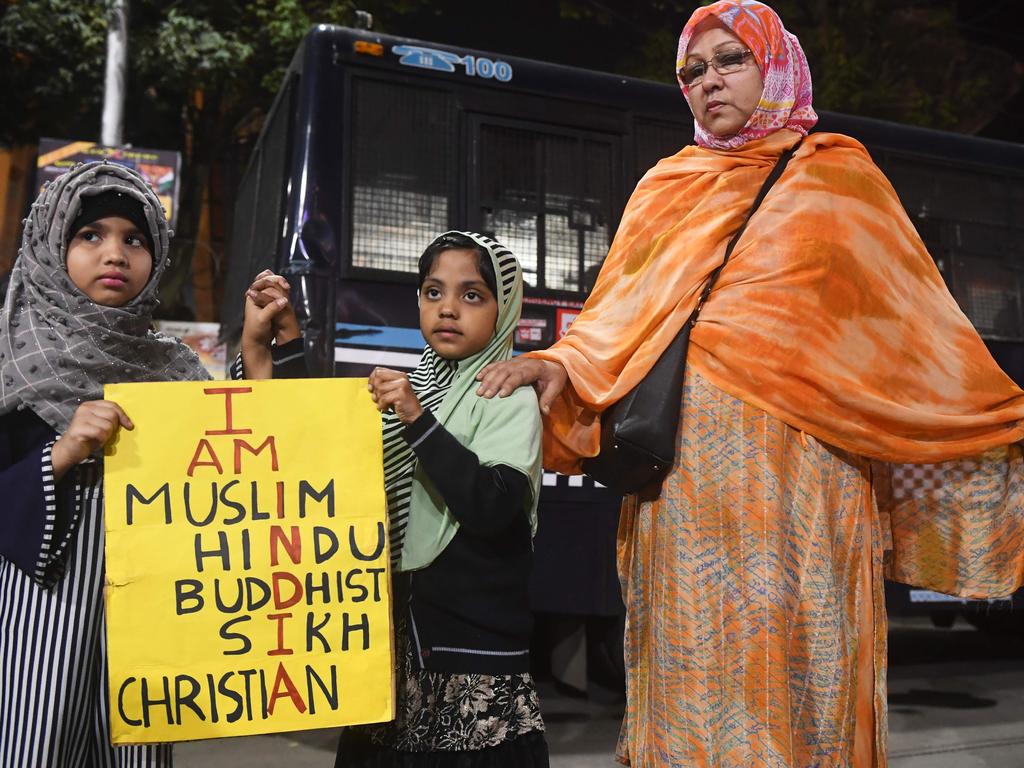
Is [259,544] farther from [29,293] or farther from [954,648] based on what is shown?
[954,648]

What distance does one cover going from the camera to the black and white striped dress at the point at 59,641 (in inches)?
70.7

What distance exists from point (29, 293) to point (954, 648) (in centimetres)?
722

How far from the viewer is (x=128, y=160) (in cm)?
986

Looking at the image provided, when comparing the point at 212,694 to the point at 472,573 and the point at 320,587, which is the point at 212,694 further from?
the point at 472,573

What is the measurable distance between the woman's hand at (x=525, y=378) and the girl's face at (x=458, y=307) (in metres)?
0.08

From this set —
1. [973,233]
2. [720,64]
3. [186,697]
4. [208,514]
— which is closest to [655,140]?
[973,233]

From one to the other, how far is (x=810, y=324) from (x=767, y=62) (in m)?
0.60

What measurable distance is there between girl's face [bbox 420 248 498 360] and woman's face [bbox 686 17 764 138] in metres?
0.66

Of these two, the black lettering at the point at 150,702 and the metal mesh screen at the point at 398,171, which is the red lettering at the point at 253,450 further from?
the metal mesh screen at the point at 398,171

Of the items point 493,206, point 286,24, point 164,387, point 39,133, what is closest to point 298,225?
point 493,206

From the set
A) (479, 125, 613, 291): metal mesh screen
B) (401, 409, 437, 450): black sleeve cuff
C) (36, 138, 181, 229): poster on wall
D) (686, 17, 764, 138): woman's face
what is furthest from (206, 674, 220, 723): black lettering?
(36, 138, 181, 229): poster on wall

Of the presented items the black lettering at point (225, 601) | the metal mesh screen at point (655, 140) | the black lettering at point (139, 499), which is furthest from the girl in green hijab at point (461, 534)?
the metal mesh screen at point (655, 140)

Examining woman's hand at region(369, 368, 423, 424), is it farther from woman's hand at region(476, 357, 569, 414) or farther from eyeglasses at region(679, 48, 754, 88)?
eyeglasses at region(679, 48, 754, 88)

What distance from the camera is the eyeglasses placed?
2.13m
